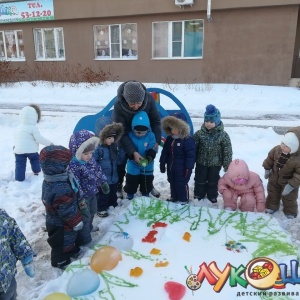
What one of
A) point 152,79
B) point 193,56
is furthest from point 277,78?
point 152,79

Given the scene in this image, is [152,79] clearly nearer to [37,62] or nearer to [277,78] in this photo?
[277,78]

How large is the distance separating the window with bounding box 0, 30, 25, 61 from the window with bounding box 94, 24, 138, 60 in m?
4.40

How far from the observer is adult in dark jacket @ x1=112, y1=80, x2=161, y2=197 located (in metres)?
3.55

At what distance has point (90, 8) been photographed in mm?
14188

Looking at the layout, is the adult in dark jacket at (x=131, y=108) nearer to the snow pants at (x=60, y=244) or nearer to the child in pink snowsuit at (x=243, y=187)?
the child in pink snowsuit at (x=243, y=187)

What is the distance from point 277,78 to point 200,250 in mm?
11568

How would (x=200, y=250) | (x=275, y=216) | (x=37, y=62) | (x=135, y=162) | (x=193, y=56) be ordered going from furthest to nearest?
(x=37, y=62) → (x=193, y=56) → (x=135, y=162) → (x=275, y=216) → (x=200, y=250)

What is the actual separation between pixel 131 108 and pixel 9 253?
2.17 metres

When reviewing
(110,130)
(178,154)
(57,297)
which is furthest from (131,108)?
(57,297)

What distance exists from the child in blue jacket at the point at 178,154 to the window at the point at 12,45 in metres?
15.4

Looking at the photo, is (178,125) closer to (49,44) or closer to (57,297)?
(57,297)

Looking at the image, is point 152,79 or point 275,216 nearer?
point 275,216

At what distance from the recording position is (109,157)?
360 cm

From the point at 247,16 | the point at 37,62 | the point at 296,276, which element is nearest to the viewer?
the point at 296,276
